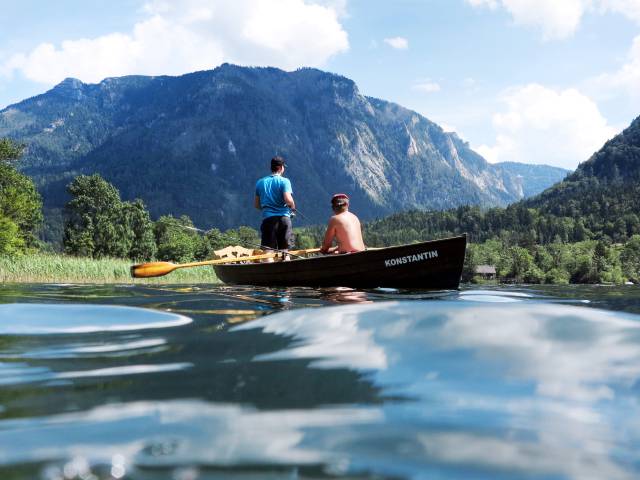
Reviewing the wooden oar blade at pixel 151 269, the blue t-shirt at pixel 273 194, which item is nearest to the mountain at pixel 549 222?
the blue t-shirt at pixel 273 194

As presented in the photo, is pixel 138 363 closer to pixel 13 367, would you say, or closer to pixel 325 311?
pixel 13 367

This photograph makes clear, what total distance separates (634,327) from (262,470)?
2.99 m

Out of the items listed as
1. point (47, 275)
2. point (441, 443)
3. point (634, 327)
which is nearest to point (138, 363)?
point (441, 443)

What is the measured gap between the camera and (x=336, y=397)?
236 cm

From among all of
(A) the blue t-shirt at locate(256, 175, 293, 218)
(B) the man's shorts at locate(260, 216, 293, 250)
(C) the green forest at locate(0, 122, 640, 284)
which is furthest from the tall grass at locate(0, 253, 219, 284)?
(A) the blue t-shirt at locate(256, 175, 293, 218)

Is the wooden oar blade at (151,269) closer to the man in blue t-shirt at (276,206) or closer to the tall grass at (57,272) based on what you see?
the man in blue t-shirt at (276,206)

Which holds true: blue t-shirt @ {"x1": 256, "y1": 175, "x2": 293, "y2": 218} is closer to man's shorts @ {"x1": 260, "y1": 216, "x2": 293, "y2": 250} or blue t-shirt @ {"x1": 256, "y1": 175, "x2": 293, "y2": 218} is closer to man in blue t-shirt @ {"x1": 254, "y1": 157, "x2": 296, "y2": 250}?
man in blue t-shirt @ {"x1": 254, "y1": 157, "x2": 296, "y2": 250}

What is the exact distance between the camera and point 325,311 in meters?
4.40

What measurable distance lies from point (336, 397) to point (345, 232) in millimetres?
7185

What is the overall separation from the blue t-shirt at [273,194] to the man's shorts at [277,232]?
0.45ft

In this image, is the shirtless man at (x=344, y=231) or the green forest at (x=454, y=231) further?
the green forest at (x=454, y=231)

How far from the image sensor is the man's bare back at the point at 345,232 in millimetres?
9328

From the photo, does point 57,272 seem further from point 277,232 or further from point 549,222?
point 549,222

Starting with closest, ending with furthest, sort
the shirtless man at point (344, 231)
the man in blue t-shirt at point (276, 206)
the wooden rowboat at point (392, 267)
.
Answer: the wooden rowboat at point (392, 267)
the shirtless man at point (344, 231)
the man in blue t-shirt at point (276, 206)
